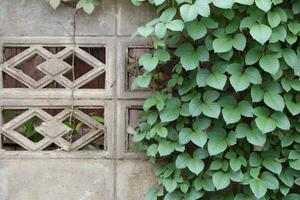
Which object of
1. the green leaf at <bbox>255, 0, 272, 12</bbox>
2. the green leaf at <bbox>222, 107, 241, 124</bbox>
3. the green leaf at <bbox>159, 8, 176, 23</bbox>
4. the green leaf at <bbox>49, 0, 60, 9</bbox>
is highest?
the green leaf at <bbox>49, 0, 60, 9</bbox>

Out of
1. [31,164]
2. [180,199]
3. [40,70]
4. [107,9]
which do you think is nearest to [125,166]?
[180,199]

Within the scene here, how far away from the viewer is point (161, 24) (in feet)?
6.73

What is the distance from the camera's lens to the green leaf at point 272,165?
7.13ft

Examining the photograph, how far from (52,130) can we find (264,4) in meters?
1.29

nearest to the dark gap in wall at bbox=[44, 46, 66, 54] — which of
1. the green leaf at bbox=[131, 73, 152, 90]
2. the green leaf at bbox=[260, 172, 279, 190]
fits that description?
the green leaf at bbox=[131, 73, 152, 90]

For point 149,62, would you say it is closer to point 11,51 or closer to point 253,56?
point 253,56

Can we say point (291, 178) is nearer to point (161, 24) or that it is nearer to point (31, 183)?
point (161, 24)

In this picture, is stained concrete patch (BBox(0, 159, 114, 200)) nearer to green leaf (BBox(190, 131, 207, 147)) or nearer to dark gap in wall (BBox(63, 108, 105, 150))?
dark gap in wall (BBox(63, 108, 105, 150))

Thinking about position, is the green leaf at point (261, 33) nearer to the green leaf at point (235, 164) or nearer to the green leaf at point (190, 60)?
the green leaf at point (190, 60)

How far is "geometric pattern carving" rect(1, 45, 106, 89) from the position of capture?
235cm

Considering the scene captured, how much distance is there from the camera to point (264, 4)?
6.40ft

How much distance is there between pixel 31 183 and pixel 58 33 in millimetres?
842

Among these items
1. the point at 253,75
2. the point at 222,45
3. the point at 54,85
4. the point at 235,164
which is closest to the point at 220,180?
the point at 235,164

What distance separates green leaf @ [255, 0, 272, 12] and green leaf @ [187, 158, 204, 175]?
31.9 inches
